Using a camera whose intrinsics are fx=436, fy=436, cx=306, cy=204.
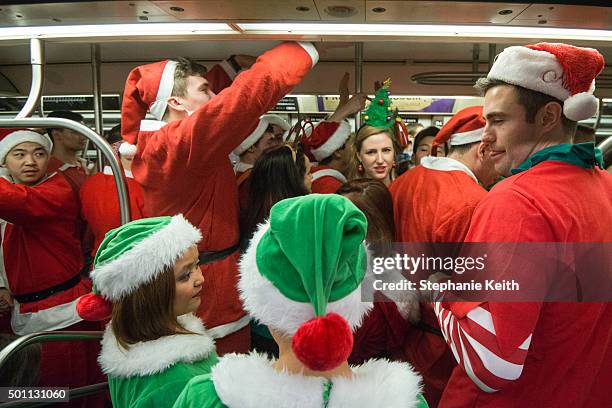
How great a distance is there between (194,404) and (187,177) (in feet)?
3.13

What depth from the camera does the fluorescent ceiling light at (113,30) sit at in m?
1.49

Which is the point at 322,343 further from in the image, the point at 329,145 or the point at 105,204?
the point at 329,145

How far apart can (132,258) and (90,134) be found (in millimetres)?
524

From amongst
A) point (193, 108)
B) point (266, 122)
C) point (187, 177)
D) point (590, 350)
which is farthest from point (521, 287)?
point (266, 122)

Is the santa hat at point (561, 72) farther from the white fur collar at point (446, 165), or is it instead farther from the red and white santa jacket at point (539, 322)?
the white fur collar at point (446, 165)

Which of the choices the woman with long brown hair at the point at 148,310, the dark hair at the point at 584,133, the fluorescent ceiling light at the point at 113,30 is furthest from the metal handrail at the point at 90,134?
the dark hair at the point at 584,133

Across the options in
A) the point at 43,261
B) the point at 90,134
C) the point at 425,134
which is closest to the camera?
the point at 90,134

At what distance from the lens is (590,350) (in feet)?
3.73

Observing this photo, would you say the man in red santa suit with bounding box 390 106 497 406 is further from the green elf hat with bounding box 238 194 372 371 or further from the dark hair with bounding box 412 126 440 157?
the dark hair with bounding box 412 126 440 157

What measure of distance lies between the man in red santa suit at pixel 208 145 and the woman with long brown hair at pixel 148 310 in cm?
33

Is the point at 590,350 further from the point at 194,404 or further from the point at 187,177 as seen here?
the point at 187,177

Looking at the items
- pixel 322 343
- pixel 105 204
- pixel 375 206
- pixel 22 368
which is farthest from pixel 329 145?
pixel 322 343

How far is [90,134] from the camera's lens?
1.50m

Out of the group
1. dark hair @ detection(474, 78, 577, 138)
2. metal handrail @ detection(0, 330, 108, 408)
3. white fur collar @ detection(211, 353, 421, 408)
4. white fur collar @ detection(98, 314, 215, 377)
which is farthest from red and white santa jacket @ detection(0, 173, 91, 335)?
dark hair @ detection(474, 78, 577, 138)
